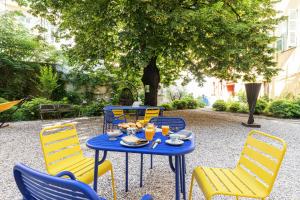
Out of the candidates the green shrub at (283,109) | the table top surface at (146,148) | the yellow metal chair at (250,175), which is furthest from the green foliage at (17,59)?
the green shrub at (283,109)

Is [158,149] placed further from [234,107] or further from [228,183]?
[234,107]

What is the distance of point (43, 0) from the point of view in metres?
7.58

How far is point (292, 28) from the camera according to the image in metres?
12.5

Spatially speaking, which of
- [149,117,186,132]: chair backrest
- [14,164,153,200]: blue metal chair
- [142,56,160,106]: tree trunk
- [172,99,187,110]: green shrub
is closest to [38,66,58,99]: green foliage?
[142,56,160,106]: tree trunk

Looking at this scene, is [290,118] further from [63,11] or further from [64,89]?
[64,89]

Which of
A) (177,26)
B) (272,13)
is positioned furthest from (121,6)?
(272,13)

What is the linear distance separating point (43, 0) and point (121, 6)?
2.77 meters

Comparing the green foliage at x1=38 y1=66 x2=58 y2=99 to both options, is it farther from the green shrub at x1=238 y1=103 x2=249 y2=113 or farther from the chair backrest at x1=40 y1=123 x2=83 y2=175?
the green shrub at x1=238 y1=103 x2=249 y2=113

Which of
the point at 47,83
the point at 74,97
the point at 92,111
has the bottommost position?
the point at 92,111

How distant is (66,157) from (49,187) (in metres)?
1.56

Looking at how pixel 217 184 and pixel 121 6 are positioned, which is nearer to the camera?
pixel 217 184

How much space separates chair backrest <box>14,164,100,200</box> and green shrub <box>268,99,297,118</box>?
11.5m

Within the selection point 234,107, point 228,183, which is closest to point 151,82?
point 234,107

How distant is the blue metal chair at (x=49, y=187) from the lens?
998 millimetres
